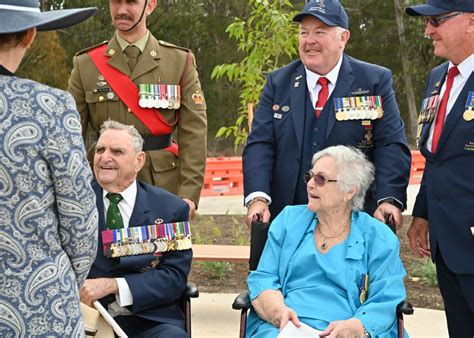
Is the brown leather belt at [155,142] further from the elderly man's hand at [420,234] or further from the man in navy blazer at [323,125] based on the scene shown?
the elderly man's hand at [420,234]

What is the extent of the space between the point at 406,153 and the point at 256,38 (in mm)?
4061

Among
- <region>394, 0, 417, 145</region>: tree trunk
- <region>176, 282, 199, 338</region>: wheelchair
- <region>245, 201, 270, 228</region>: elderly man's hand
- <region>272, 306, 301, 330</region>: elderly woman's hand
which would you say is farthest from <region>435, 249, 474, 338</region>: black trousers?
<region>394, 0, 417, 145</region>: tree trunk

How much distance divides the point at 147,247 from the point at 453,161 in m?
1.44

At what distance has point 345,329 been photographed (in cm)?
371

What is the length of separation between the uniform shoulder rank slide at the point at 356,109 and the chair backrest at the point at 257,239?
2.21ft

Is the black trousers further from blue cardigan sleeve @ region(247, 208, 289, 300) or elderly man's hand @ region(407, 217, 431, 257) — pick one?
blue cardigan sleeve @ region(247, 208, 289, 300)

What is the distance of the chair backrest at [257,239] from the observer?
4215 millimetres

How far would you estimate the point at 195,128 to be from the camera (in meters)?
4.73

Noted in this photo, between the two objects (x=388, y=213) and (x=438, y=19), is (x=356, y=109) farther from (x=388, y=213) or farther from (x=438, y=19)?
(x=438, y=19)

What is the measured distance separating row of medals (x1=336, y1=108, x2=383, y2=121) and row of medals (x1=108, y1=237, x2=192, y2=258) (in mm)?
1020

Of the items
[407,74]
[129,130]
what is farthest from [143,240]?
[407,74]

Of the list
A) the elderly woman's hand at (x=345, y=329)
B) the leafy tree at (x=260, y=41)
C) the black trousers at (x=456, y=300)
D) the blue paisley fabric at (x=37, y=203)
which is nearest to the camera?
the blue paisley fabric at (x=37, y=203)

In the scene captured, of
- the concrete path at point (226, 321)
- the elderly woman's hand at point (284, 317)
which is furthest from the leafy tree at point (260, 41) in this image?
the elderly woman's hand at point (284, 317)

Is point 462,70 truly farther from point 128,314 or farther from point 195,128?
point 128,314
